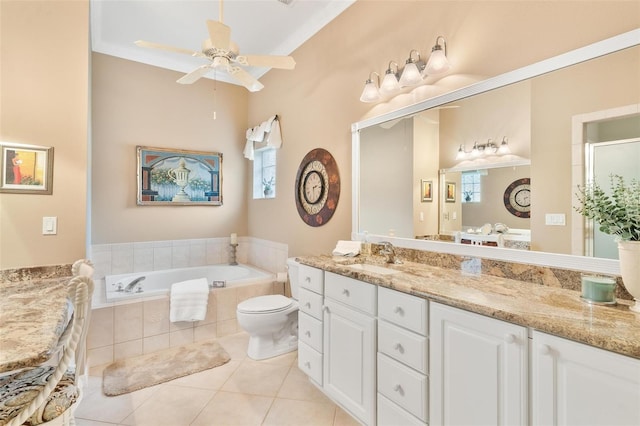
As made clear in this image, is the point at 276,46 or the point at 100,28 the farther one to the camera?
the point at 276,46

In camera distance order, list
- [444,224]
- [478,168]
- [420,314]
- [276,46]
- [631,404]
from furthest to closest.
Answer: [276,46] → [444,224] → [478,168] → [420,314] → [631,404]

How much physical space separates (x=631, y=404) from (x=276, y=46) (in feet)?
12.1

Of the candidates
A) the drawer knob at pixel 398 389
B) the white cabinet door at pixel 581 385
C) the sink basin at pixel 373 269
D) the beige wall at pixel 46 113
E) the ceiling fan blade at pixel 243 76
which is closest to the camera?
the white cabinet door at pixel 581 385

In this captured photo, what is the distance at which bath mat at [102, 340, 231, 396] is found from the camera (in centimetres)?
223

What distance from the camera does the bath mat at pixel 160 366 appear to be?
87.9 inches

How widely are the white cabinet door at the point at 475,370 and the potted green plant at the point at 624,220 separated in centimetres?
45

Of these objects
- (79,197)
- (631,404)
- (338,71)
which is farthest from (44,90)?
(631,404)

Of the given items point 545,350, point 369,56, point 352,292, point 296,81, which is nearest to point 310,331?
point 352,292

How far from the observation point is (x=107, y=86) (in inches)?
134

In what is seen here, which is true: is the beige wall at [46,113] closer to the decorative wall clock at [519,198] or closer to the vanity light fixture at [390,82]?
the vanity light fixture at [390,82]

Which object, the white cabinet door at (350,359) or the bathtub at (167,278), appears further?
the bathtub at (167,278)

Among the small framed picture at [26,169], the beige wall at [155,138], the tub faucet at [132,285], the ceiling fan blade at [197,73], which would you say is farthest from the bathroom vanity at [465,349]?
the beige wall at [155,138]

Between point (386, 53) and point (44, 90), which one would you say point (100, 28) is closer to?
point (44, 90)

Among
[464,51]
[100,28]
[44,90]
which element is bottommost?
[44,90]
